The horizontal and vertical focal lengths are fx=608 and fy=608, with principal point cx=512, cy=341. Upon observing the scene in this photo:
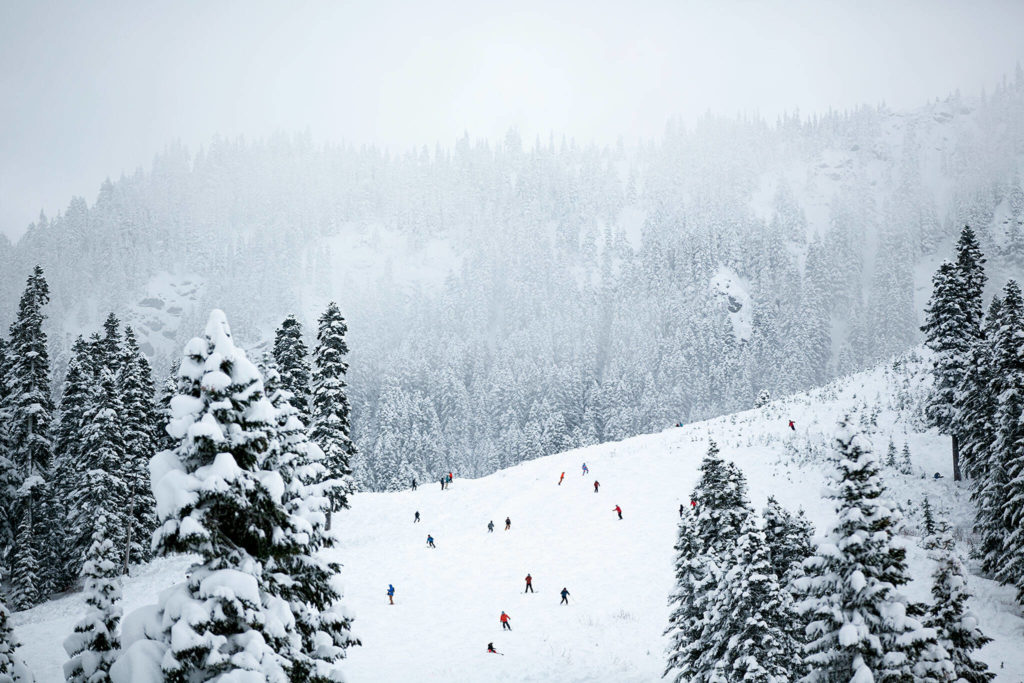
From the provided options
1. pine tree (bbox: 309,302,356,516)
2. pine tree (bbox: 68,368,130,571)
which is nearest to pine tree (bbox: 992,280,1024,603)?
pine tree (bbox: 309,302,356,516)

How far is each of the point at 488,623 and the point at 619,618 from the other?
6.29m

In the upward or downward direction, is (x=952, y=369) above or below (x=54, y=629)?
above

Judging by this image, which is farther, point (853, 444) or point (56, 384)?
point (56, 384)

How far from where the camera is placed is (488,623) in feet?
96.6

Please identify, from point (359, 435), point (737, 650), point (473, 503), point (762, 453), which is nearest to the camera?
point (737, 650)

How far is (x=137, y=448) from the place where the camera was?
136ft

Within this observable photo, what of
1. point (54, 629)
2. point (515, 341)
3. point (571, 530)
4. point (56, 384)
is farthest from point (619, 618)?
point (515, 341)

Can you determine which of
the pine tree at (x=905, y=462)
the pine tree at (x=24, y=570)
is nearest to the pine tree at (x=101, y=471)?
the pine tree at (x=24, y=570)

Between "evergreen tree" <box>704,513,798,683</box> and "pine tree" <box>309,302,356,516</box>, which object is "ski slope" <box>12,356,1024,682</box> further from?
"evergreen tree" <box>704,513,798,683</box>

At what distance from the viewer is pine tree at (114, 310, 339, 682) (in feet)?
28.2

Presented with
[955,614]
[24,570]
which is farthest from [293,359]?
[955,614]

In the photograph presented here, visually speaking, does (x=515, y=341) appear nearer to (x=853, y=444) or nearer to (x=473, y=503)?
(x=473, y=503)

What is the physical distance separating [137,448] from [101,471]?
168 inches

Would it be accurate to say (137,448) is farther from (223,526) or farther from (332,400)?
(223,526)
